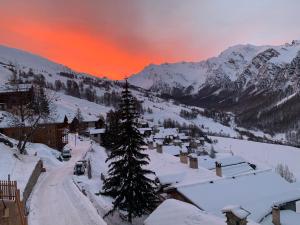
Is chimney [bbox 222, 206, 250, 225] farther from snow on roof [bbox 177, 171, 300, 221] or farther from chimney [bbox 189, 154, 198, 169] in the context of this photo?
chimney [bbox 189, 154, 198, 169]

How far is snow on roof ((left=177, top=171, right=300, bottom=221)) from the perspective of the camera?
92.4 feet

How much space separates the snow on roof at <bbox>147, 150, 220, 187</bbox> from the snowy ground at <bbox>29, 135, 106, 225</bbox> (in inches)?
308

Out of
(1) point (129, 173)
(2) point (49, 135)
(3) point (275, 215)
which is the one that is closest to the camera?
(1) point (129, 173)

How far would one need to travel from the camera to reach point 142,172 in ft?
89.5

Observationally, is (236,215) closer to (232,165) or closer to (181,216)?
(181,216)

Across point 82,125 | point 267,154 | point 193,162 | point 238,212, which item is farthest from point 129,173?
point 267,154

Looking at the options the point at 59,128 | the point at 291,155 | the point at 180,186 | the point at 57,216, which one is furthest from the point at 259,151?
the point at 57,216

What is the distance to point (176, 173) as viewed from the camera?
3284 centimetres

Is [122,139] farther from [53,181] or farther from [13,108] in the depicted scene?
[13,108]

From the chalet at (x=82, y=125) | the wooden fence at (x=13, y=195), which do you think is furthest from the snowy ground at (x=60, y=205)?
the chalet at (x=82, y=125)

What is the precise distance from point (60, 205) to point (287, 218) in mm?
17712

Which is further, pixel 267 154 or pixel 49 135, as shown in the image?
pixel 267 154

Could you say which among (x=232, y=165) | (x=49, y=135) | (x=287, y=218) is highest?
(x=49, y=135)

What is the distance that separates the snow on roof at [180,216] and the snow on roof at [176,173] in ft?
38.9
